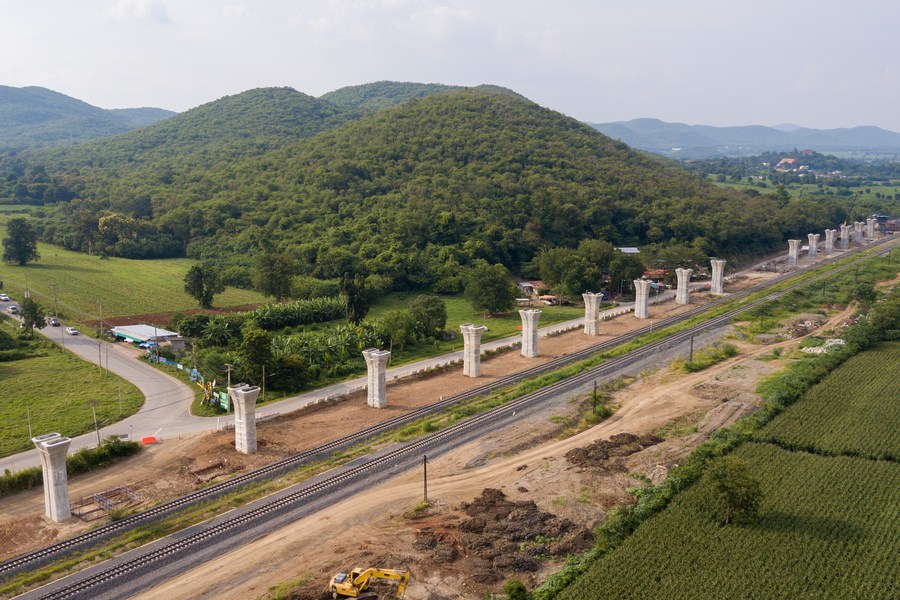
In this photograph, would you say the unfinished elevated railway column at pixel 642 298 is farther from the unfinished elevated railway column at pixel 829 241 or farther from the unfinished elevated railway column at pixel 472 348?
the unfinished elevated railway column at pixel 829 241

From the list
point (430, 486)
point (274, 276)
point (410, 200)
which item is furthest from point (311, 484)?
point (410, 200)

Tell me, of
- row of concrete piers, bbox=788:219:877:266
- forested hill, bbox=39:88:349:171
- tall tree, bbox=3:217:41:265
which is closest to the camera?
tall tree, bbox=3:217:41:265

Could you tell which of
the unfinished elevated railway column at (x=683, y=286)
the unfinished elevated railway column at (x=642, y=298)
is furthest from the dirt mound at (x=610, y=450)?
the unfinished elevated railway column at (x=683, y=286)

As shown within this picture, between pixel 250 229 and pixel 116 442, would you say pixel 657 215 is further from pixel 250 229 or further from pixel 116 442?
pixel 116 442

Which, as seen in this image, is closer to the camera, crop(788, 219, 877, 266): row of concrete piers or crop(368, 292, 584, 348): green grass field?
crop(368, 292, 584, 348): green grass field

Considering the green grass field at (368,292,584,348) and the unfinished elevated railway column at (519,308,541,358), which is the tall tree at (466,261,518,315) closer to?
the green grass field at (368,292,584,348)

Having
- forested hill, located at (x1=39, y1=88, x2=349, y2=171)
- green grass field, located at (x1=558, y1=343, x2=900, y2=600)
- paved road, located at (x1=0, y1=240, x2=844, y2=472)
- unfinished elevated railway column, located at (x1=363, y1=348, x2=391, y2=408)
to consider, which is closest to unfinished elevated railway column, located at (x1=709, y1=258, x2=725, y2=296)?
paved road, located at (x1=0, y1=240, x2=844, y2=472)

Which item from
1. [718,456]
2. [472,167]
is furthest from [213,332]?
[472,167]
